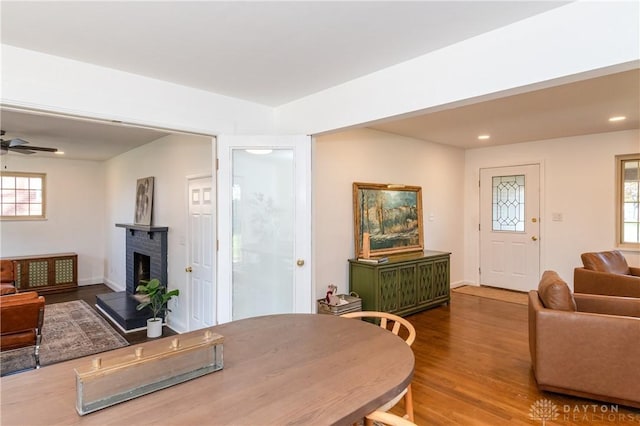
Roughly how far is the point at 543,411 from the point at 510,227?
4.05m

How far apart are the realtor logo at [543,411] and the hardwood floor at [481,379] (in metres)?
0.02

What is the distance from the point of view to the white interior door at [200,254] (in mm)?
4051

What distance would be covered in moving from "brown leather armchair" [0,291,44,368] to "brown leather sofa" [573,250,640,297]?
5828mm

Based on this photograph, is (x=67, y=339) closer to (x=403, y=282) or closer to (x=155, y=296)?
(x=155, y=296)

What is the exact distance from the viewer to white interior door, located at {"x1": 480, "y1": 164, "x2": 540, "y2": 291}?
18.7 ft

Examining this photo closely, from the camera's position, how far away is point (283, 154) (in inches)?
129

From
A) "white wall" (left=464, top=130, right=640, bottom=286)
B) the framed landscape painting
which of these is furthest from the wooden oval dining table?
"white wall" (left=464, top=130, right=640, bottom=286)

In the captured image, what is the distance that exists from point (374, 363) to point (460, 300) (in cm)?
449

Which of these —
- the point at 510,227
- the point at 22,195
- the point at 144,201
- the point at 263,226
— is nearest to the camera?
the point at 263,226

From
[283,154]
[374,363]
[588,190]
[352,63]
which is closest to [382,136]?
[283,154]

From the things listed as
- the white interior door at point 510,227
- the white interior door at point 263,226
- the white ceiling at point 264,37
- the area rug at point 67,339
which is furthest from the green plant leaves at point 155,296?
the white interior door at point 510,227

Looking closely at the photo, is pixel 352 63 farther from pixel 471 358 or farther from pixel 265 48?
pixel 471 358

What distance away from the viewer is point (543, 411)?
97.0 inches

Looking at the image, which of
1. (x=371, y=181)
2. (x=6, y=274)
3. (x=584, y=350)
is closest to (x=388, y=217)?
(x=371, y=181)
